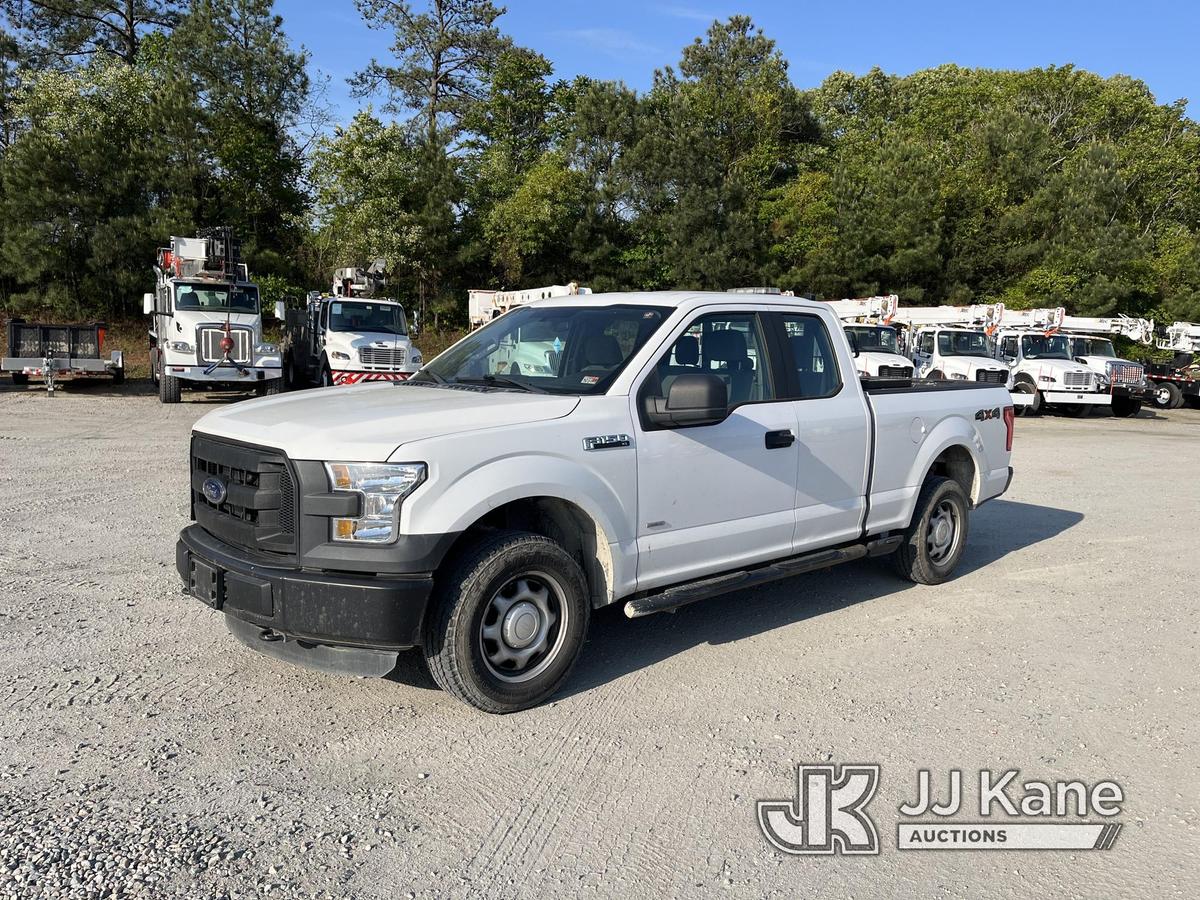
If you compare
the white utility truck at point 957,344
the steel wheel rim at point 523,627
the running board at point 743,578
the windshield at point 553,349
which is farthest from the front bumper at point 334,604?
the white utility truck at point 957,344

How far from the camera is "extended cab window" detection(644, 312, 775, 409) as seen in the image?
4801 millimetres

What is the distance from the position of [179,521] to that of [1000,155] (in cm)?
3880

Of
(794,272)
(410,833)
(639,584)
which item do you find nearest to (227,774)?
(410,833)

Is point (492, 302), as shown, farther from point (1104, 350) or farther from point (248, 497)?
point (248, 497)

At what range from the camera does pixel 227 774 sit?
3.52 meters

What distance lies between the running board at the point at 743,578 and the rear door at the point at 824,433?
0.09m

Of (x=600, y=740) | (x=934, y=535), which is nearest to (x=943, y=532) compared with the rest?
(x=934, y=535)

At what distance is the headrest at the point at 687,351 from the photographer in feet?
15.9

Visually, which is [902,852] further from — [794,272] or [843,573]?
[794,272]

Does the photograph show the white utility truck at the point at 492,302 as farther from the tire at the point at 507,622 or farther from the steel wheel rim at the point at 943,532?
the tire at the point at 507,622

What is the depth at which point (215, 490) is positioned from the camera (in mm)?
4277

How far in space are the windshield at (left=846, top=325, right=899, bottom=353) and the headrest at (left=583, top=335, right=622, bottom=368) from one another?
18.3 meters

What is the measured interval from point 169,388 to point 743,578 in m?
16.5

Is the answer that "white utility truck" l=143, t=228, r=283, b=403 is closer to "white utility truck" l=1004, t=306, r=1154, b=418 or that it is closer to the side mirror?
the side mirror
